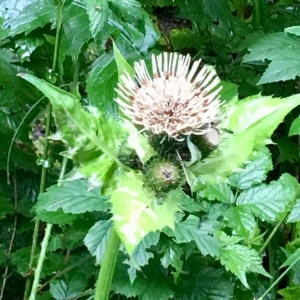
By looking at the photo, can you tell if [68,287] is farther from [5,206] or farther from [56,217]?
[5,206]

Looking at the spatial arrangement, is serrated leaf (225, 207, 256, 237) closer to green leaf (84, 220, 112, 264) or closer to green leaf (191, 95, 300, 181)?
green leaf (84, 220, 112, 264)

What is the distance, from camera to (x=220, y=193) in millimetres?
979

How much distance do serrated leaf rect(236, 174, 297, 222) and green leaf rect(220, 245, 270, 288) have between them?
7cm

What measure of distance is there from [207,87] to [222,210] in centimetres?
39

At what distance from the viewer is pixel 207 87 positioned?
0.62 m

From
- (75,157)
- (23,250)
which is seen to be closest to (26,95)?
(23,250)

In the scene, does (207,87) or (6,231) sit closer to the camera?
(207,87)

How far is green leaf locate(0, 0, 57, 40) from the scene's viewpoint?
919 mm

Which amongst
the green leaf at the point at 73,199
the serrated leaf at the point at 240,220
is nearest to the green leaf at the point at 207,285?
the serrated leaf at the point at 240,220

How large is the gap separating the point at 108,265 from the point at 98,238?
217 mm

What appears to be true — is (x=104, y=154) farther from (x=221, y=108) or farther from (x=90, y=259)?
(x=90, y=259)

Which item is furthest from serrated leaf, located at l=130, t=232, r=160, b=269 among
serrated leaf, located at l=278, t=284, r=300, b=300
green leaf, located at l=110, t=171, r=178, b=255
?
serrated leaf, located at l=278, t=284, r=300, b=300

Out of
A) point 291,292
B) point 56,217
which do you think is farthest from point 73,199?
point 291,292

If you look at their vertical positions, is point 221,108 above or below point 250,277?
above
